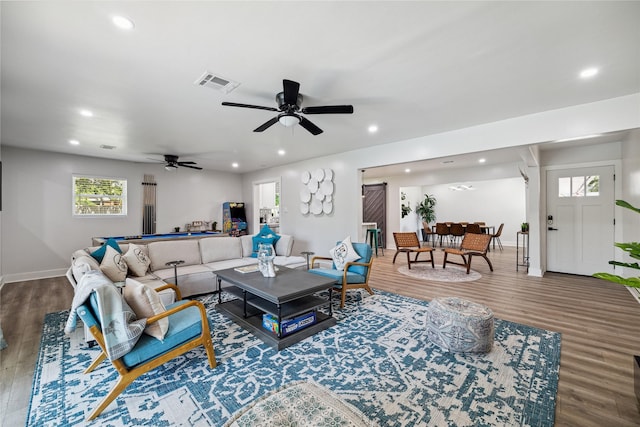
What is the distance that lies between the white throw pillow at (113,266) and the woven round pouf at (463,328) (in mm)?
3827

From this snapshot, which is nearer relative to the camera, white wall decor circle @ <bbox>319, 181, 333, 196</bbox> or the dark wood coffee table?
the dark wood coffee table

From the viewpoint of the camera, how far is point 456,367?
2240 millimetres

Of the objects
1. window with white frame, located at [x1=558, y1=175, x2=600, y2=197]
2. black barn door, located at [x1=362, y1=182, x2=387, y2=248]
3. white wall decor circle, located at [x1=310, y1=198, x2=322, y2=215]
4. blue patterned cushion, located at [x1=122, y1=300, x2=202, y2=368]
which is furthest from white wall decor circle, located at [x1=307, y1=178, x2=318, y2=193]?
window with white frame, located at [x1=558, y1=175, x2=600, y2=197]

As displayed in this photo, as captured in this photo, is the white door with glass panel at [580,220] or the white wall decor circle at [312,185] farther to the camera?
the white wall decor circle at [312,185]

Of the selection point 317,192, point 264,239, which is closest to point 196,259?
point 264,239

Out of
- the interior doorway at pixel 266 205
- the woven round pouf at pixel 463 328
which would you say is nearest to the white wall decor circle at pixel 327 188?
the interior doorway at pixel 266 205

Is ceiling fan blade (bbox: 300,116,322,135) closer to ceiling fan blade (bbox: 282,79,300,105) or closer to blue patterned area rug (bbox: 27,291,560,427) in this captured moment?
ceiling fan blade (bbox: 282,79,300,105)

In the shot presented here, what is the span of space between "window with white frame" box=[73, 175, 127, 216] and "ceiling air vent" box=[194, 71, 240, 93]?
540cm

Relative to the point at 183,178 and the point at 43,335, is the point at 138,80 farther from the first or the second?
the point at 183,178

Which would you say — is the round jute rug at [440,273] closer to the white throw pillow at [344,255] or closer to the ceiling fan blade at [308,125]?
the white throw pillow at [344,255]

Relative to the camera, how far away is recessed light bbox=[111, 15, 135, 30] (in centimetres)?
177

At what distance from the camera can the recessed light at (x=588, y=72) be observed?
2.46 m

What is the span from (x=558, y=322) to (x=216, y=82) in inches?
184

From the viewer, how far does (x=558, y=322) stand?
3082mm
